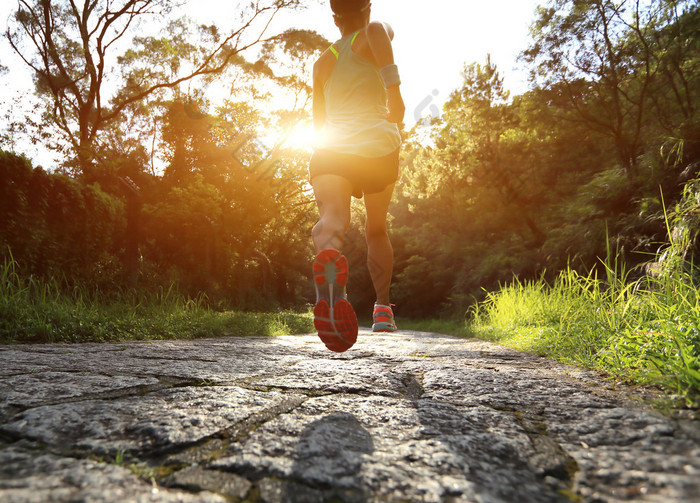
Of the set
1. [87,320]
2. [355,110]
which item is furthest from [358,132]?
[87,320]

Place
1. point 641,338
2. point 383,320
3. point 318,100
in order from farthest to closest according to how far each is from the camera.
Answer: point 318,100, point 383,320, point 641,338

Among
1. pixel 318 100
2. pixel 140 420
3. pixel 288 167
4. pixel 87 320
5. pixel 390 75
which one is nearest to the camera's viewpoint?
pixel 140 420

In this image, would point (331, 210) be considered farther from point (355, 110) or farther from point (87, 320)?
point (87, 320)

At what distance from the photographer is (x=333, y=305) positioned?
5.78ft

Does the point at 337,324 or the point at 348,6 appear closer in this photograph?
the point at 337,324

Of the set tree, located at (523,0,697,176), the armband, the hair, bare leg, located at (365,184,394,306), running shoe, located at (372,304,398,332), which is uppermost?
tree, located at (523,0,697,176)

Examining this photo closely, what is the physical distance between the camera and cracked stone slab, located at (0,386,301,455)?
87 centimetres

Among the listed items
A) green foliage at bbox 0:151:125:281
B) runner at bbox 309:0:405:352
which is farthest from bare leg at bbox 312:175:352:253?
green foliage at bbox 0:151:125:281

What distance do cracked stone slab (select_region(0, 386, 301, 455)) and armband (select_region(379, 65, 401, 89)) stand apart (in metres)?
1.76

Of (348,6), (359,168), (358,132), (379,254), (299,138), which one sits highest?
(299,138)

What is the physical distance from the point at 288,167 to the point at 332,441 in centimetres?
1367

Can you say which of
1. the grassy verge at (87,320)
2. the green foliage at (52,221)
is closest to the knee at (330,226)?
the grassy verge at (87,320)

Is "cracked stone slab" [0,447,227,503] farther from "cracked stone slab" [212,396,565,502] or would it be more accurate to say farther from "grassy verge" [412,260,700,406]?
"grassy verge" [412,260,700,406]

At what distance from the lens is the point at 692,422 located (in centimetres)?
92
